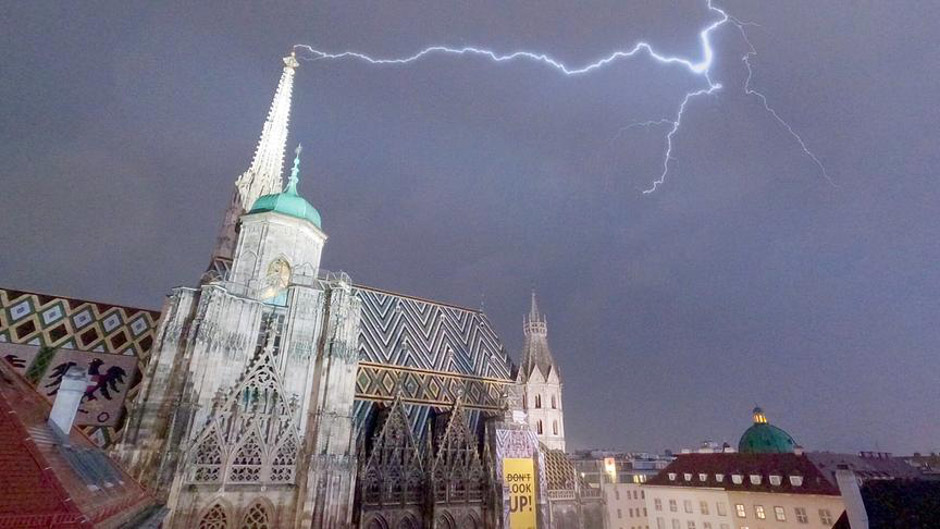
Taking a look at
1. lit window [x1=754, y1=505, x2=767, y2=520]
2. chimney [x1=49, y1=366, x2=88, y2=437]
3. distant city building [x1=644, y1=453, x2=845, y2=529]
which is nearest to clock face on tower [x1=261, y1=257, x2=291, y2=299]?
chimney [x1=49, y1=366, x2=88, y2=437]

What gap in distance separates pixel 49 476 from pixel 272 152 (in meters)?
35.7

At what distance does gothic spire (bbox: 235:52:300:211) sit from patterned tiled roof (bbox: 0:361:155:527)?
26166mm

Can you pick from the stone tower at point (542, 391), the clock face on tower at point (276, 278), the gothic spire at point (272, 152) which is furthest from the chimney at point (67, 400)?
the stone tower at point (542, 391)

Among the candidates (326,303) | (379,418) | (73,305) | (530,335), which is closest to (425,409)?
(379,418)

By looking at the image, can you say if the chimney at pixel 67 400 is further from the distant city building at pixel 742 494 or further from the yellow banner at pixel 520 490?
the distant city building at pixel 742 494

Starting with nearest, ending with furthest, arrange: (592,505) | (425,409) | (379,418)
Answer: (379,418) → (425,409) → (592,505)

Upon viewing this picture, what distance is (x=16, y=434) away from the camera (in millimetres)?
6625

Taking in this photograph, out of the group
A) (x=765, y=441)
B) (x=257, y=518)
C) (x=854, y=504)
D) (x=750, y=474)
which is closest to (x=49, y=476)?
(x=257, y=518)

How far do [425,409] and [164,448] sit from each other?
15445mm

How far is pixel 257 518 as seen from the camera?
1834cm

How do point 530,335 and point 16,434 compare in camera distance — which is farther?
point 530,335

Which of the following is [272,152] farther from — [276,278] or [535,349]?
[535,349]

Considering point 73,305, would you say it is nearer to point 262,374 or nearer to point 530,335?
point 262,374

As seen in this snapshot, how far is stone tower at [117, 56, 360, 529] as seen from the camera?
688 inches
